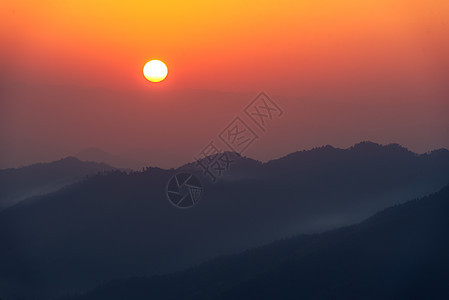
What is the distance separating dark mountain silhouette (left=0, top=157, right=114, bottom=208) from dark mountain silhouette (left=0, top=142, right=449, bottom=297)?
556 millimetres

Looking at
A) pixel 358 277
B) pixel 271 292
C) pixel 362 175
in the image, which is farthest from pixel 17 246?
pixel 362 175

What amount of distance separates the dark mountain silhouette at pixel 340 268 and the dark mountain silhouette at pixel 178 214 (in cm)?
65

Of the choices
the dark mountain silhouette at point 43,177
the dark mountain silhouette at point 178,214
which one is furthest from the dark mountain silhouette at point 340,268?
the dark mountain silhouette at point 43,177

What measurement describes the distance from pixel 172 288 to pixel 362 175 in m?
9.83

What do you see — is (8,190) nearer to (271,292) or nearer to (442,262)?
(271,292)

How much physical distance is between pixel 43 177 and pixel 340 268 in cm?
1295

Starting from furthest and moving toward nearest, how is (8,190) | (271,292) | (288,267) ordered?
(8,190)
(288,267)
(271,292)

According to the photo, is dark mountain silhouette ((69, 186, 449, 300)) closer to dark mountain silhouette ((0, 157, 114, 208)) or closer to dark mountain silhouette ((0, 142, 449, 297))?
dark mountain silhouette ((0, 142, 449, 297))

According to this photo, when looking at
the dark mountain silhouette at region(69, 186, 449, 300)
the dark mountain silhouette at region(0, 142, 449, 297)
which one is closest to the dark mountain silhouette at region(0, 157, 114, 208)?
the dark mountain silhouette at region(0, 142, 449, 297)

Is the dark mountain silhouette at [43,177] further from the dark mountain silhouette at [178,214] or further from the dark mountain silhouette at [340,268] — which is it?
the dark mountain silhouette at [340,268]

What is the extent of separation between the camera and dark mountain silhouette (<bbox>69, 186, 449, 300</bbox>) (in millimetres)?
16562

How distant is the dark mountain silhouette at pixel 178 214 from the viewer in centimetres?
2130

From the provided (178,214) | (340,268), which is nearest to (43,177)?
(178,214)

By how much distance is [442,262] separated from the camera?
16.3 m
